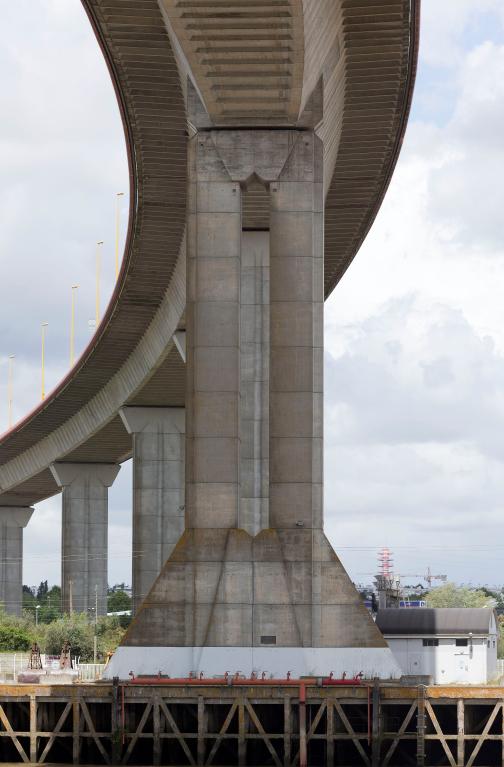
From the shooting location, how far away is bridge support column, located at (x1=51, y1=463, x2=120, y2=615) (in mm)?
120812

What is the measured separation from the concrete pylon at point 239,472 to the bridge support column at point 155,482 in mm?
44808

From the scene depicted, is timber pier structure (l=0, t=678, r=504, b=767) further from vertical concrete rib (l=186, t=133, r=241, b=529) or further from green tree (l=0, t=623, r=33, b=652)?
green tree (l=0, t=623, r=33, b=652)

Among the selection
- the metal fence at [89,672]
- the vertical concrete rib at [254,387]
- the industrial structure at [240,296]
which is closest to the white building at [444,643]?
the vertical concrete rib at [254,387]

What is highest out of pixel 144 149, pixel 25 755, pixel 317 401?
Answer: pixel 144 149

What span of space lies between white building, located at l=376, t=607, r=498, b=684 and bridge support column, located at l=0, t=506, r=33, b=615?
3152 inches

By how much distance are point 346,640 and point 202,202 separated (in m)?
Result: 13.9

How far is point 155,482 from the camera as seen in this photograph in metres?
97.1

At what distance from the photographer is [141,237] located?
70812 mm

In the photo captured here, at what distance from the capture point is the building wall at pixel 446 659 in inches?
2484

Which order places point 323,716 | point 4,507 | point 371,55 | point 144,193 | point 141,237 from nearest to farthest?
point 323,716
point 371,55
point 144,193
point 141,237
point 4,507

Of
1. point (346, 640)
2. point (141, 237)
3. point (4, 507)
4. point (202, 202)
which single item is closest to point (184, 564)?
point (346, 640)

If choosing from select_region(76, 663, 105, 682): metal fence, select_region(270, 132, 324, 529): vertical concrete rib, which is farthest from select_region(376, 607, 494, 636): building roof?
select_region(270, 132, 324, 529): vertical concrete rib

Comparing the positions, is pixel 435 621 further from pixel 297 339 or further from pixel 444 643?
pixel 297 339

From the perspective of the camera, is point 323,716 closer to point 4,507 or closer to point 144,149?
point 144,149
